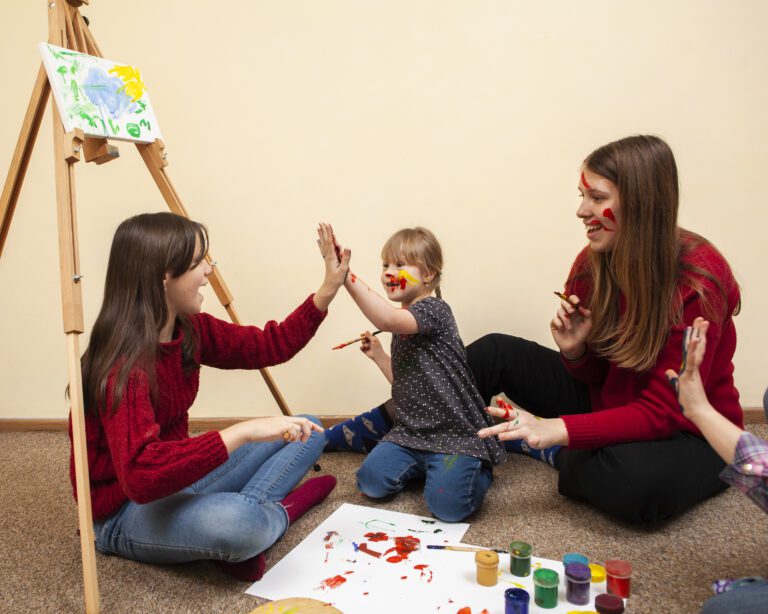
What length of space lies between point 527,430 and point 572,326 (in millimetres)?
409

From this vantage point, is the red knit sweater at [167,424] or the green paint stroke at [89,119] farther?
the green paint stroke at [89,119]

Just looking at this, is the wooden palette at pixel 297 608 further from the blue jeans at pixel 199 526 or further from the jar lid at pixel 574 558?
the jar lid at pixel 574 558

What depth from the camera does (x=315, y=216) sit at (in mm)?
2057

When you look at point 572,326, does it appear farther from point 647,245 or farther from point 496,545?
point 496,545

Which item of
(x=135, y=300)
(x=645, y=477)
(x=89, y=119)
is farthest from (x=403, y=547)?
(x=89, y=119)

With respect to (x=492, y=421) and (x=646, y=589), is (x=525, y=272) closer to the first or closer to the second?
(x=492, y=421)

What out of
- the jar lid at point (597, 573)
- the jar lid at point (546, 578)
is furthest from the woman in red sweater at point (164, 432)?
the jar lid at point (597, 573)

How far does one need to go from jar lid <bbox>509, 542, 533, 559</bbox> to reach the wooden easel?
2.52 feet

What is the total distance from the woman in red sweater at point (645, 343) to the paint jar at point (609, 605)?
303mm

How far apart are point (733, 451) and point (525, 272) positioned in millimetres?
1102

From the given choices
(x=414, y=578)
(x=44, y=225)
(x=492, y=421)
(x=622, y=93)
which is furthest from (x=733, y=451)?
(x=44, y=225)

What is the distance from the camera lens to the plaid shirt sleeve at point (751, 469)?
2.85 ft

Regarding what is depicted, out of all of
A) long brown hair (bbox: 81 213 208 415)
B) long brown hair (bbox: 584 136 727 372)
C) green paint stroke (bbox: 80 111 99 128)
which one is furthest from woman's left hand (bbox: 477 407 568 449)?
green paint stroke (bbox: 80 111 99 128)

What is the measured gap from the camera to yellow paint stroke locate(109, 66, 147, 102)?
149 centimetres
